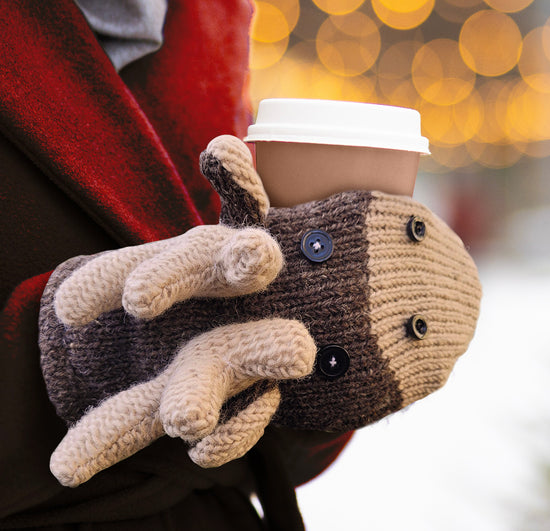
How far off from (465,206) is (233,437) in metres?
3.18

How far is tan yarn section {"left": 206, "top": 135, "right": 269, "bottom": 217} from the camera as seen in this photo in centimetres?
31

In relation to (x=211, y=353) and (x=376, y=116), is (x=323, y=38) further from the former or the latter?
(x=211, y=353)

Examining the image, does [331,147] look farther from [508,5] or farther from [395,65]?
[508,5]

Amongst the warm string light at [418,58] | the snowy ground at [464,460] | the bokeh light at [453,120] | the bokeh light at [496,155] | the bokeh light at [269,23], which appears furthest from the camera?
the bokeh light at [496,155]

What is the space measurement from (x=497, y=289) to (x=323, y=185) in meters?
2.31

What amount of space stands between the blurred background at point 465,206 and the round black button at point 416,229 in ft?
1.47

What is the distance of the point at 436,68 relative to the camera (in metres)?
2.60

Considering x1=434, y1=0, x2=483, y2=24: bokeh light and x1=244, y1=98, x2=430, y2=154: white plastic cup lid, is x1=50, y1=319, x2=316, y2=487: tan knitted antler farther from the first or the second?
x1=434, y1=0, x2=483, y2=24: bokeh light

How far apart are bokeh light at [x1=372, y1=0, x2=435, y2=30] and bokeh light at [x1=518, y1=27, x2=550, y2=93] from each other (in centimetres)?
61

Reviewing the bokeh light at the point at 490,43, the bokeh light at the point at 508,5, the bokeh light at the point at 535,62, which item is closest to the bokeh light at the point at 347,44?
the bokeh light at the point at 490,43

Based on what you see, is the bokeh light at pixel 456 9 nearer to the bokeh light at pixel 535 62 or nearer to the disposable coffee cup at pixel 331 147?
the bokeh light at pixel 535 62

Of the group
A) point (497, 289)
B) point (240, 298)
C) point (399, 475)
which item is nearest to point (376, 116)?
point (240, 298)

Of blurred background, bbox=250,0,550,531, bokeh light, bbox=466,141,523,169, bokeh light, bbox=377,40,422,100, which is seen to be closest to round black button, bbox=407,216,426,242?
blurred background, bbox=250,0,550,531

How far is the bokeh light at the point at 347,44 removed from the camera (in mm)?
2467
